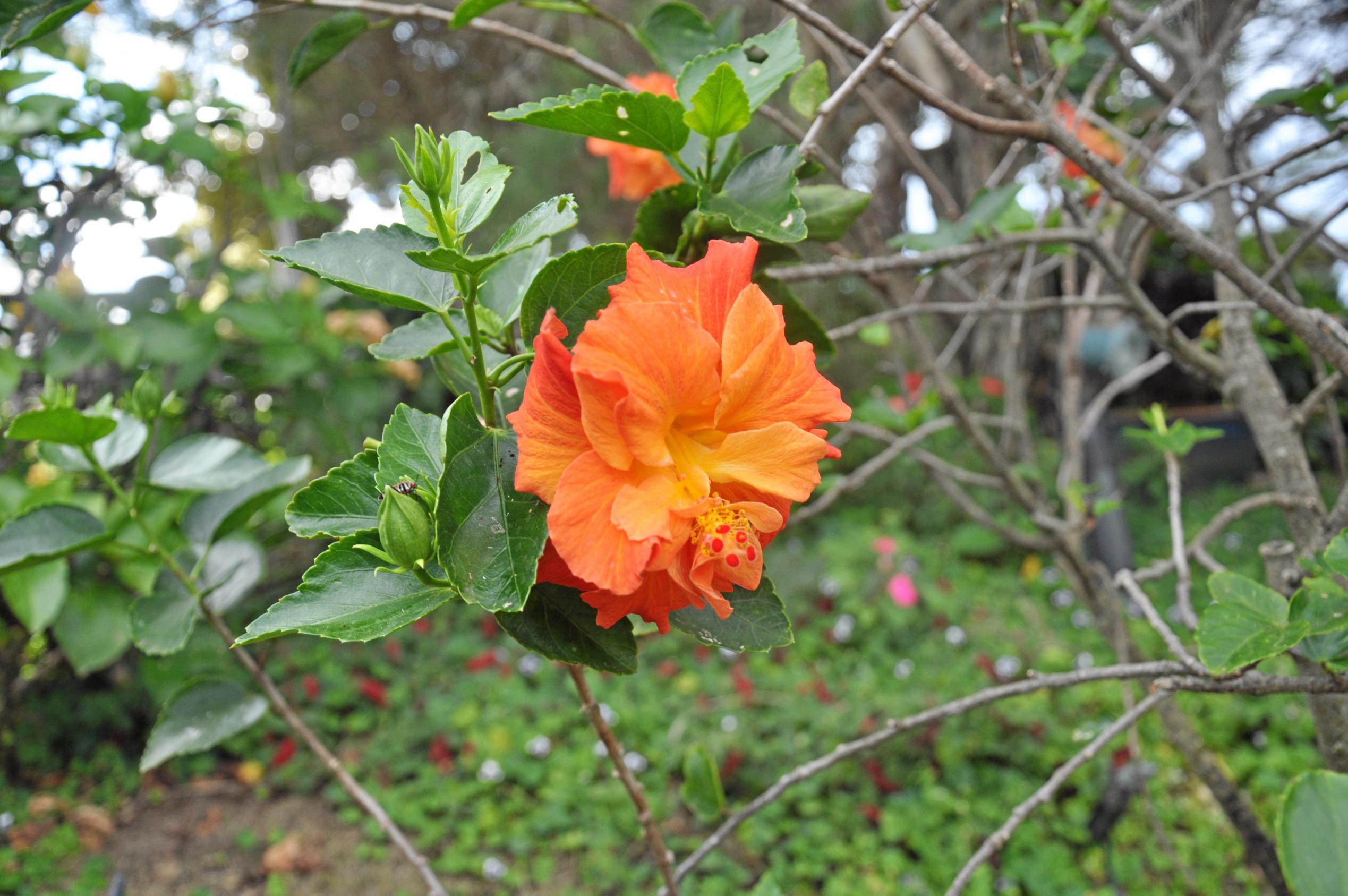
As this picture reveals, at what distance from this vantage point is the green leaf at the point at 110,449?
87 cm

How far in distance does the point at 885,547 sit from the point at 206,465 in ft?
8.06

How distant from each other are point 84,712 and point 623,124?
7.88 feet

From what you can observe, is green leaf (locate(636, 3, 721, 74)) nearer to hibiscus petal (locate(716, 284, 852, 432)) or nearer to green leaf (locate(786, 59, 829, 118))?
green leaf (locate(786, 59, 829, 118))

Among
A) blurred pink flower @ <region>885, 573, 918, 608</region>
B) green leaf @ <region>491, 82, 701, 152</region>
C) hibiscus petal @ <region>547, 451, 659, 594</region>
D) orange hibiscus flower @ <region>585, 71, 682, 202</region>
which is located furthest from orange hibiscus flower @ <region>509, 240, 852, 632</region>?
blurred pink flower @ <region>885, 573, 918, 608</region>

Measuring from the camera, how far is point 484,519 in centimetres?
47

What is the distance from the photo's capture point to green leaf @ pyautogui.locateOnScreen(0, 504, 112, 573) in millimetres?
806

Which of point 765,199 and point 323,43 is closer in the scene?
point 765,199

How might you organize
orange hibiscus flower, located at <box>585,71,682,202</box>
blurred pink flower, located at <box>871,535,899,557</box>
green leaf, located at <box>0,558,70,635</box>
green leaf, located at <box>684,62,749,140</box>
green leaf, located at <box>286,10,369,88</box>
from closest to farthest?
green leaf, located at <box>684,62,749,140</box> → green leaf, located at <box>286,10,369,88</box> → orange hibiscus flower, located at <box>585,71,682,202</box> → green leaf, located at <box>0,558,70,635</box> → blurred pink flower, located at <box>871,535,899,557</box>

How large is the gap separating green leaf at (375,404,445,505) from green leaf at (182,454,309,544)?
21.3 inches

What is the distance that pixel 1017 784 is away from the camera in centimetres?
211

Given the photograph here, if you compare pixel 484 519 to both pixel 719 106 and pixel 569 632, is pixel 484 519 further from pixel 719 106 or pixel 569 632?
pixel 719 106

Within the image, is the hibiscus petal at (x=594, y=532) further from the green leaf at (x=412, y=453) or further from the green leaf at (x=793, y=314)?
the green leaf at (x=793, y=314)

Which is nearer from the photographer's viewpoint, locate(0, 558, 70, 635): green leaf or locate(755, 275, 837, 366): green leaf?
locate(755, 275, 837, 366): green leaf

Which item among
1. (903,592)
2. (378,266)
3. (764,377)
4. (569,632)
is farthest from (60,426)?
(903,592)
